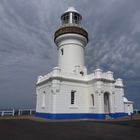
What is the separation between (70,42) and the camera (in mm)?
23125

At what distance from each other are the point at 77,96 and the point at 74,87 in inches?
48.7

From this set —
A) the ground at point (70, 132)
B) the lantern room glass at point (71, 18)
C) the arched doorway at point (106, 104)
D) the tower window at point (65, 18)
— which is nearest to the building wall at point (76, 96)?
the arched doorway at point (106, 104)

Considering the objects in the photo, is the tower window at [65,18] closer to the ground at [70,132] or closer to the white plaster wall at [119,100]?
the white plaster wall at [119,100]

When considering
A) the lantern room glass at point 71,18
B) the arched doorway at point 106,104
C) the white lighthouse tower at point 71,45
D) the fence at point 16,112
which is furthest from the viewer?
the fence at point 16,112

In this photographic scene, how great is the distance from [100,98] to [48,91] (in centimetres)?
666

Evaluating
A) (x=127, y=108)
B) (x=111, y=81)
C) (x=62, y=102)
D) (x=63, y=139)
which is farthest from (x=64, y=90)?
(x=127, y=108)

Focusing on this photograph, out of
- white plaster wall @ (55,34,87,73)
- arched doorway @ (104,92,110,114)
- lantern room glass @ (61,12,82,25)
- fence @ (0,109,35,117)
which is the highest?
lantern room glass @ (61,12,82,25)

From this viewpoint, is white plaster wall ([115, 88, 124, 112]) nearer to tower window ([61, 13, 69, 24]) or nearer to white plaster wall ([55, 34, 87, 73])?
white plaster wall ([55, 34, 87, 73])

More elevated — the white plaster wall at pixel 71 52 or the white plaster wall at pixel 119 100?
the white plaster wall at pixel 71 52

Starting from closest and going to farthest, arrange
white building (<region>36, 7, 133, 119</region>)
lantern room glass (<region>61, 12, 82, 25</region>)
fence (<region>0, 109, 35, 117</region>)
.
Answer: white building (<region>36, 7, 133, 119</region>) < lantern room glass (<region>61, 12, 82, 25</region>) < fence (<region>0, 109, 35, 117</region>)

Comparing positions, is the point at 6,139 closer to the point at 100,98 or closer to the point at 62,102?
the point at 62,102

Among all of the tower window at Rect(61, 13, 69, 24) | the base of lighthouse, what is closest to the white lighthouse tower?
the tower window at Rect(61, 13, 69, 24)

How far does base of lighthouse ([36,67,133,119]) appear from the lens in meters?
18.2

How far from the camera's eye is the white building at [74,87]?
18.5 meters
